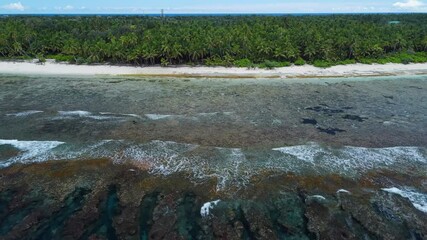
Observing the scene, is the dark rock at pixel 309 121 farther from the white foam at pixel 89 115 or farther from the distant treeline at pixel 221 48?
the distant treeline at pixel 221 48

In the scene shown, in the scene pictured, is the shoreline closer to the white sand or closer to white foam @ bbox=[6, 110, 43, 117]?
the white sand

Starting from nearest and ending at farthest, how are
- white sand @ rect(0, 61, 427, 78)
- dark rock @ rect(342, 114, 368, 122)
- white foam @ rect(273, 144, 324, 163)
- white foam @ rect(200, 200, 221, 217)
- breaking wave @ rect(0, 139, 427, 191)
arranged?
white foam @ rect(200, 200, 221, 217) < breaking wave @ rect(0, 139, 427, 191) < white foam @ rect(273, 144, 324, 163) < dark rock @ rect(342, 114, 368, 122) < white sand @ rect(0, 61, 427, 78)

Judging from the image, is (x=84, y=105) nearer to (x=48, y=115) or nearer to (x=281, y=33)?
(x=48, y=115)

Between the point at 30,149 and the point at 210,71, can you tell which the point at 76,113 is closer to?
the point at 30,149

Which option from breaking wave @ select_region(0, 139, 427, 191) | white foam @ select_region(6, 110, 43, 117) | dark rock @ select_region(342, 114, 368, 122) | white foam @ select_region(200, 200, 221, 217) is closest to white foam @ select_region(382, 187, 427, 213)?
breaking wave @ select_region(0, 139, 427, 191)

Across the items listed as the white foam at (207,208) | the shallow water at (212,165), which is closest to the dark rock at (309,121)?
the shallow water at (212,165)
